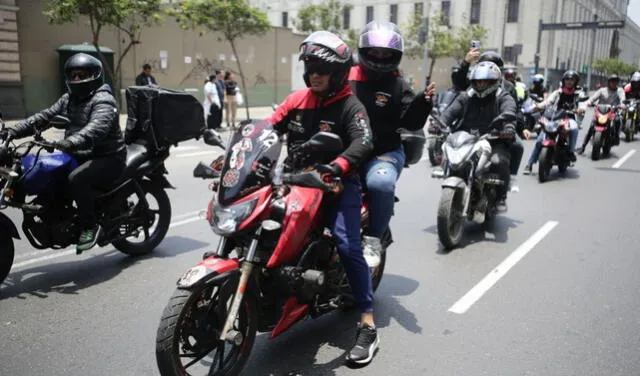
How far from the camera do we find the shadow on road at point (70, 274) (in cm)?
491

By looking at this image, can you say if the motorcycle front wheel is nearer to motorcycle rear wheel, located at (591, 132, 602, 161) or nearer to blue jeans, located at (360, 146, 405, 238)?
blue jeans, located at (360, 146, 405, 238)

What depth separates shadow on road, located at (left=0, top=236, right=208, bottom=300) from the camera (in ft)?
16.1

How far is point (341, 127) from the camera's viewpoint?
3820 mm

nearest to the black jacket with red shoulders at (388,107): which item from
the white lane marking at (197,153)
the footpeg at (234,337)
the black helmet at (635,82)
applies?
the footpeg at (234,337)

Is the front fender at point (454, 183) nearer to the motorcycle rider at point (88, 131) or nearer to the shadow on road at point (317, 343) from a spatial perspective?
the shadow on road at point (317, 343)

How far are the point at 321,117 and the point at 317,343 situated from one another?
1536 millimetres

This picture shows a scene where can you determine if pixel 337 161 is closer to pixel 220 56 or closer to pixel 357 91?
pixel 357 91

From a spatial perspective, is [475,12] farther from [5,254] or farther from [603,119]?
[5,254]

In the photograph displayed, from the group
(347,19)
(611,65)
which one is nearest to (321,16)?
(347,19)

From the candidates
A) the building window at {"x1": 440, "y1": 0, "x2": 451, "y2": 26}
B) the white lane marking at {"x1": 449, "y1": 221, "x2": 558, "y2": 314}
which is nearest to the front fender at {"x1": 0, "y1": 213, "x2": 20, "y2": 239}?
the white lane marking at {"x1": 449, "y1": 221, "x2": 558, "y2": 314}

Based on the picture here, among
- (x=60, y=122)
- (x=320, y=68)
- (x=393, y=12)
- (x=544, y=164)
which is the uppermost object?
(x=393, y=12)

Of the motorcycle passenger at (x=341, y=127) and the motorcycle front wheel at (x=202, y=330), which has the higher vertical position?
the motorcycle passenger at (x=341, y=127)

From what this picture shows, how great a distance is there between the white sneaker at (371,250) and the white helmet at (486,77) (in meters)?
3.66

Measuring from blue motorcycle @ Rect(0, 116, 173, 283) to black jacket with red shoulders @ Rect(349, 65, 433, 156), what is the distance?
2321 millimetres
